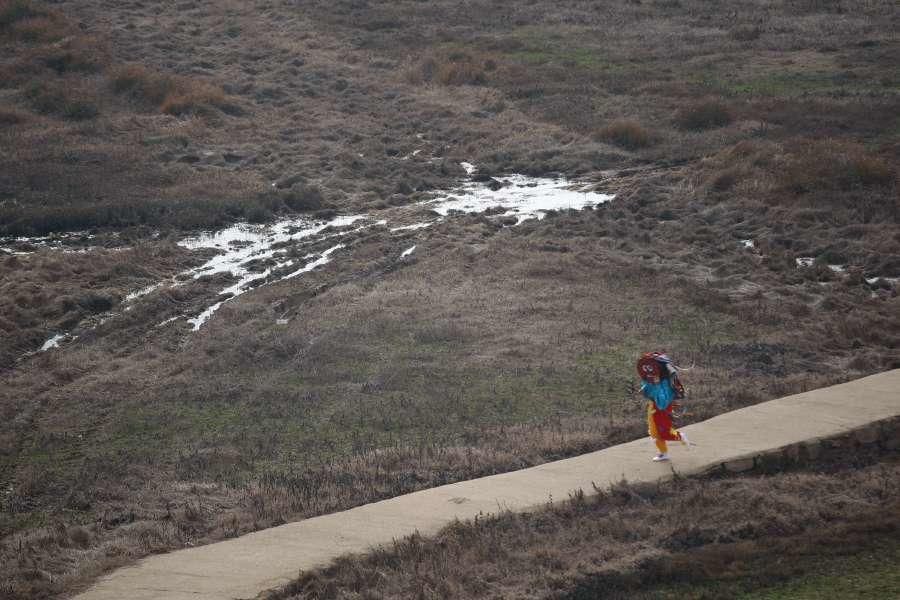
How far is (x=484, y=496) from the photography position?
9742 millimetres

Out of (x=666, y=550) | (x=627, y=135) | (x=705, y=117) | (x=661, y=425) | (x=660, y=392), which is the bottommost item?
(x=627, y=135)

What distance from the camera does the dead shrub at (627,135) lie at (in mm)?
29406

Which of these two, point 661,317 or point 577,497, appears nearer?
point 577,497

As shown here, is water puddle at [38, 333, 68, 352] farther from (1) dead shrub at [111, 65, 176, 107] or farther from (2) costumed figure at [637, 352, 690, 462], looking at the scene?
(1) dead shrub at [111, 65, 176, 107]

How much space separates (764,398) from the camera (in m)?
12.5

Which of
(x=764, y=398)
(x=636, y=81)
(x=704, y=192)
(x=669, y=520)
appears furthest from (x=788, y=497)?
(x=636, y=81)

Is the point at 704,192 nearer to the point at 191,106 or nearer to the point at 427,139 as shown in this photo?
the point at 427,139

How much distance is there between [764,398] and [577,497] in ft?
13.4

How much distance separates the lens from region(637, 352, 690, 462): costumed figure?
1005 cm

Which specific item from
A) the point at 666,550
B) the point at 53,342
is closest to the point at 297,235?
the point at 53,342

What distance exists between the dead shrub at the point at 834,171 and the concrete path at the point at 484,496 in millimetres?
11734

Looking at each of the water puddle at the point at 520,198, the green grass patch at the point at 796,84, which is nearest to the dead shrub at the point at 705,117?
the green grass patch at the point at 796,84

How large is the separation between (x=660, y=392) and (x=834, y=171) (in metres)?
15.3

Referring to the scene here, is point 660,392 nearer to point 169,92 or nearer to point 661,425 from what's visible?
point 661,425
